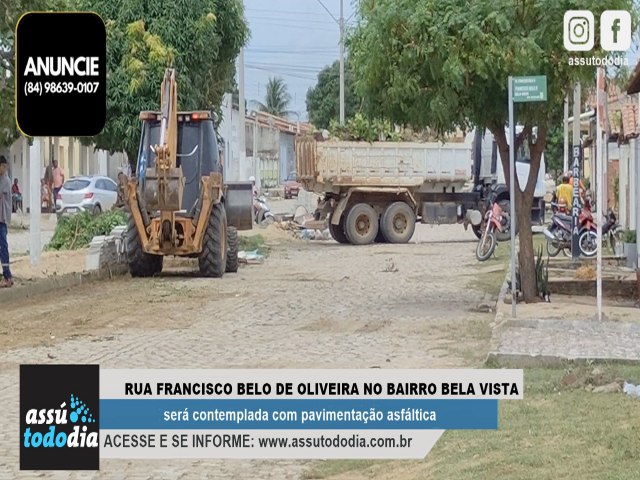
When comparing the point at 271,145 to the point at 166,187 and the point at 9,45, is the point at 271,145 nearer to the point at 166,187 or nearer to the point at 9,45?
the point at 166,187

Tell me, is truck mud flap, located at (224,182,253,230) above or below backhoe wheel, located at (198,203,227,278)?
above

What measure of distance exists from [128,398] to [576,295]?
36.7 ft

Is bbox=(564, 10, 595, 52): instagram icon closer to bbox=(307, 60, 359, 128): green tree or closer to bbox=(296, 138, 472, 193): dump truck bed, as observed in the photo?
bbox=(296, 138, 472, 193): dump truck bed

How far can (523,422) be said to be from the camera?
880cm

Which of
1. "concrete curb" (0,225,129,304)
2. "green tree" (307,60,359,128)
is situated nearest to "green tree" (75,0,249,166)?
"concrete curb" (0,225,129,304)

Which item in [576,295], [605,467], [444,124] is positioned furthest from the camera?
[576,295]

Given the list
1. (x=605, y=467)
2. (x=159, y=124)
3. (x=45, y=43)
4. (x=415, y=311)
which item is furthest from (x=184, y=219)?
(x=605, y=467)

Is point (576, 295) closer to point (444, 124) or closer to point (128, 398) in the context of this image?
point (444, 124)

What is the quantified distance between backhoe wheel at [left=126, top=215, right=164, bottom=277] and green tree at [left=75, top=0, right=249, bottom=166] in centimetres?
508

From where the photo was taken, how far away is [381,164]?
105 feet

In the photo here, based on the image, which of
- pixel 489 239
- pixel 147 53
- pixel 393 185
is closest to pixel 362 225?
pixel 393 185
